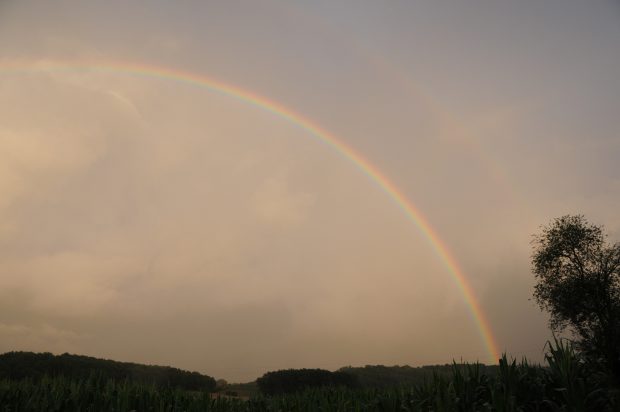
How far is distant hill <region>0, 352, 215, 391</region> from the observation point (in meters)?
42.8

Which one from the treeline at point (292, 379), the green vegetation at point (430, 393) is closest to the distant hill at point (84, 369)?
the treeline at point (292, 379)

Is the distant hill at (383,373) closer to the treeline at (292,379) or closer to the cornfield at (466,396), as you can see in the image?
the treeline at (292,379)

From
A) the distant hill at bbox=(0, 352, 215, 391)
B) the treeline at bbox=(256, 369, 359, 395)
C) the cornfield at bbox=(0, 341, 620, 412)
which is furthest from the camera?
the treeline at bbox=(256, 369, 359, 395)

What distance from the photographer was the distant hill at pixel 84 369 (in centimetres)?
4275

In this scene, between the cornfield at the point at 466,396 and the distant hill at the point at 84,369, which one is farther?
the distant hill at the point at 84,369

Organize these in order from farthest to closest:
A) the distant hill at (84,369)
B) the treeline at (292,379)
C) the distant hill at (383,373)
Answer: the distant hill at (383,373) → the treeline at (292,379) → the distant hill at (84,369)

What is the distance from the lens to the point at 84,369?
4547 centimetres

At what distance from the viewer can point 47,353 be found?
48250 mm

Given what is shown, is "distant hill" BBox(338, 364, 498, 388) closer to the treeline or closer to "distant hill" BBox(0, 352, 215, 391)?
the treeline

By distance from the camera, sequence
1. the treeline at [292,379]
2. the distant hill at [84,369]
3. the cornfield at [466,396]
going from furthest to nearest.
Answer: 1. the treeline at [292,379]
2. the distant hill at [84,369]
3. the cornfield at [466,396]

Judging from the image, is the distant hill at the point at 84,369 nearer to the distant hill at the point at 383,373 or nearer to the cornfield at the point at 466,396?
the distant hill at the point at 383,373

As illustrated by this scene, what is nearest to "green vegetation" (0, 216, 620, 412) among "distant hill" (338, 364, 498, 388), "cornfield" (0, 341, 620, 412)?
"cornfield" (0, 341, 620, 412)

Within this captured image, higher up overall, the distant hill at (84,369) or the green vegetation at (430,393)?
the distant hill at (84,369)

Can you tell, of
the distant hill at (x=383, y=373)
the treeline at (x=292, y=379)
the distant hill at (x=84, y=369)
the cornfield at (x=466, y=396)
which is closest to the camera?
the cornfield at (x=466, y=396)
